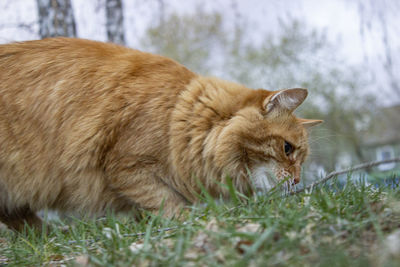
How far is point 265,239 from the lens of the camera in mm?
1610

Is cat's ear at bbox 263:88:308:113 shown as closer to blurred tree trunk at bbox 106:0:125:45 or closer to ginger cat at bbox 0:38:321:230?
ginger cat at bbox 0:38:321:230

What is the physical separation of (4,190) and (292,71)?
47.2ft

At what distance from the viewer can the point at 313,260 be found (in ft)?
4.70

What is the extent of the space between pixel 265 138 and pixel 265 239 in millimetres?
1815

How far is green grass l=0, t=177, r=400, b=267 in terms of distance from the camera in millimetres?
1494

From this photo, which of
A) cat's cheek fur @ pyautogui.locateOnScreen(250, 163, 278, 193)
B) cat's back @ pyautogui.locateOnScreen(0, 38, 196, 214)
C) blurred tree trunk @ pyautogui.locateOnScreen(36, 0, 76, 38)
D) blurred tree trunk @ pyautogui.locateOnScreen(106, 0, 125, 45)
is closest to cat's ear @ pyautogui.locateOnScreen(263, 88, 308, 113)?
cat's cheek fur @ pyautogui.locateOnScreen(250, 163, 278, 193)

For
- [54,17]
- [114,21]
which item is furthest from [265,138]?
[114,21]

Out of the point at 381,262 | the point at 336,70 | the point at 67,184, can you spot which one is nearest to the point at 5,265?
the point at 67,184

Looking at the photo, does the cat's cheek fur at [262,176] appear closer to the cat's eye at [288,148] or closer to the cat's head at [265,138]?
the cat's head at [265,138]

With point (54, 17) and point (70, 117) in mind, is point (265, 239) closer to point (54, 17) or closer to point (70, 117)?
point (70, 117)

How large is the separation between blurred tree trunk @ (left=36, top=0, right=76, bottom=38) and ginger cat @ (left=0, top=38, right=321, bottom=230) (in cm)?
171

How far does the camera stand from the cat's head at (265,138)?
330 cm

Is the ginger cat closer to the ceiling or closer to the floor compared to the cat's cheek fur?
closer to the ceiling

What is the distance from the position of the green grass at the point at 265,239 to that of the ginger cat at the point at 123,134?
97 centimetres
